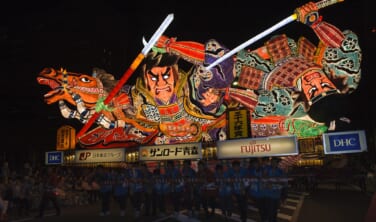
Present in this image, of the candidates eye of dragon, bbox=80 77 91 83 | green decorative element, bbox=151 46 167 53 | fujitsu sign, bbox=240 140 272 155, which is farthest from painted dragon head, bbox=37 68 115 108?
fujitsu sign, bbox=240 140 272 155

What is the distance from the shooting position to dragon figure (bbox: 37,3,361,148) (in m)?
18.2

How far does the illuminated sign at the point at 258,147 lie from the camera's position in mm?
14695

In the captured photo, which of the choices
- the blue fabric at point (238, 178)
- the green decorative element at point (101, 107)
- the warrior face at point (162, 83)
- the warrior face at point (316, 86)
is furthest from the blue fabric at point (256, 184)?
the green decorative element at point (101, 107)

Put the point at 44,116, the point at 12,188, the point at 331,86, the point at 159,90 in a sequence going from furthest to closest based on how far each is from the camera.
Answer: the point at 44,116, the point at 159,90, the point at 331,86, the point at 12,188

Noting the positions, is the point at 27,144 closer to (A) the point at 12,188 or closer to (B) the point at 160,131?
(B) the point at 160,131

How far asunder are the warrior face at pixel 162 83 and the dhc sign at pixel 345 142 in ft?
33.7

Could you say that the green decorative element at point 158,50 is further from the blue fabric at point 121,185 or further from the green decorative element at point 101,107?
the blue fabric at point 121,185

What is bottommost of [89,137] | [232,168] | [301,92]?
[232,168]

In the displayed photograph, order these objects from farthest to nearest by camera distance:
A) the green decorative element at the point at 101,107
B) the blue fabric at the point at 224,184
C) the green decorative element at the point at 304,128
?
the green decorative element at the point at 101,107 → the green decorative element at the point at 304,128 → the blue fabric at the point at 224,184

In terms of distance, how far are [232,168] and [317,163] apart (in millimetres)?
24341

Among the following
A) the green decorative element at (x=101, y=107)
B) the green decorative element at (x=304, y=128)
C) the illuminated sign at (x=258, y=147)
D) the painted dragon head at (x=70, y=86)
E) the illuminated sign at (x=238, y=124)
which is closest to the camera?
the illuminated sign at (x=258, y=147)

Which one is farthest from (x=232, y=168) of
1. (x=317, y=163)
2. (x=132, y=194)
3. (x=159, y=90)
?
(x=317, y=163)

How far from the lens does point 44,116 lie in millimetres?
31719

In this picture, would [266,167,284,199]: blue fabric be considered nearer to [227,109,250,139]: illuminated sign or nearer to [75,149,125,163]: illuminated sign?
[227,109,250,139]: illuminated sign
